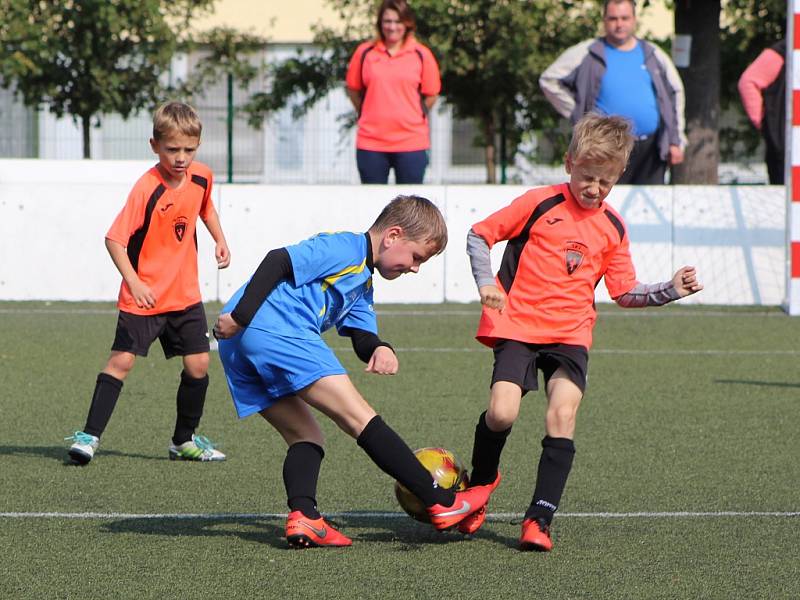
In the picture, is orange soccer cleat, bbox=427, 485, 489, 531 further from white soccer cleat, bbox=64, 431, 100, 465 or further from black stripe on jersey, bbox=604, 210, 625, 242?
white soccer cleat, bbox=64, 431, 100, 465

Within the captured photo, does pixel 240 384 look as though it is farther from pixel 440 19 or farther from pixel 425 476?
pixel 440 19

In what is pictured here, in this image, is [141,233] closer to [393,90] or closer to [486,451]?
[486,451]

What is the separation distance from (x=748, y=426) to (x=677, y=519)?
6.55 feet

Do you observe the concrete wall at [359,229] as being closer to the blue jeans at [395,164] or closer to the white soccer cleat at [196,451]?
the blue jeans at [395,164]

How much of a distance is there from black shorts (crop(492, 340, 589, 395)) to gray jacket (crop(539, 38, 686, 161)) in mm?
6267

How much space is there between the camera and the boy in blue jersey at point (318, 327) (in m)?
4.66

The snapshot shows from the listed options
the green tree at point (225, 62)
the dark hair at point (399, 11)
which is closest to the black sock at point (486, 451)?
the dark hair at point (399, 11)

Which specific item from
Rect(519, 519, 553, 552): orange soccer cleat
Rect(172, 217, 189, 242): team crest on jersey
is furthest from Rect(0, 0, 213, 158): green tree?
Rect(519, 519, 553, 552): orange soccer cleat

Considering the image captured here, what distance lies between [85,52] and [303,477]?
44.7ft

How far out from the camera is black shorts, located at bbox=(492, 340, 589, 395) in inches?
198

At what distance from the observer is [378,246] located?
4.73 meters

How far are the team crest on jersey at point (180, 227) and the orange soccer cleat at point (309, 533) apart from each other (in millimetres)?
1947

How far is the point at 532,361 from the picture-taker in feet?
16.8

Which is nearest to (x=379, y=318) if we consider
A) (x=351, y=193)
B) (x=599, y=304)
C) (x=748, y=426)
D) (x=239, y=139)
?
(x=351, y=193)
